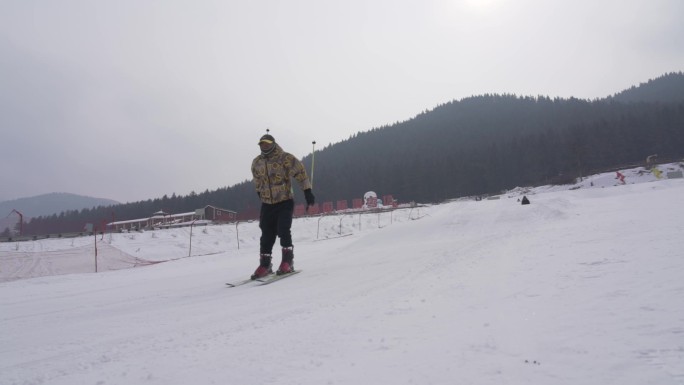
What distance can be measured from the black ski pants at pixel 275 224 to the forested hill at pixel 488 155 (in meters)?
32.3

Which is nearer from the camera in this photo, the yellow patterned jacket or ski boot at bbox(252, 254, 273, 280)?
ski boot at bbox(252, 254, 273, 280)

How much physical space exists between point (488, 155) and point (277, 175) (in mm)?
93176

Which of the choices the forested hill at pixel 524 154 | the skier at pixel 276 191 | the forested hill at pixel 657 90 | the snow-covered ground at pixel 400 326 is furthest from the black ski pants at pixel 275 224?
the forested hill at pixel 657 90

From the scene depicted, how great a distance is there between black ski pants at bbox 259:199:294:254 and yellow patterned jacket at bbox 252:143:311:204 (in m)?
0.11

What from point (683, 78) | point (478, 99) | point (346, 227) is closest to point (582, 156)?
point (346, 227)

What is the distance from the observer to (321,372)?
5.85ft

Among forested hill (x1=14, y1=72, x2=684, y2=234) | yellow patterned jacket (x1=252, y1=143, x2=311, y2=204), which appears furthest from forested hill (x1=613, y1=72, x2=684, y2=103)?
yellow patterned jacket (x1=252, y1=143, x2=311, y2=204)

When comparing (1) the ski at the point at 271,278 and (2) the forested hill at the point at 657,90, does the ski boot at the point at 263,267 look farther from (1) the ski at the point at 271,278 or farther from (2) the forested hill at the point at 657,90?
(2) the forested hill at the point at 657,90

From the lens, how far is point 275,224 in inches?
240

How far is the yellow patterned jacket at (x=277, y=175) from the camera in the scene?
6.01m

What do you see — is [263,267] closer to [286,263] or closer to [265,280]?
[286,263]

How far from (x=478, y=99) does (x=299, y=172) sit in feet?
642

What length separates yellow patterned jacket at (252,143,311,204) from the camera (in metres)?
6.01

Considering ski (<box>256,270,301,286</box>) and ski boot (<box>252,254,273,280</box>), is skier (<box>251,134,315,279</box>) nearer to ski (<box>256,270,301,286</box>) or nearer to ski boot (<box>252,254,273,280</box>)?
ski boot (<box>252,254,273,280</box>)
